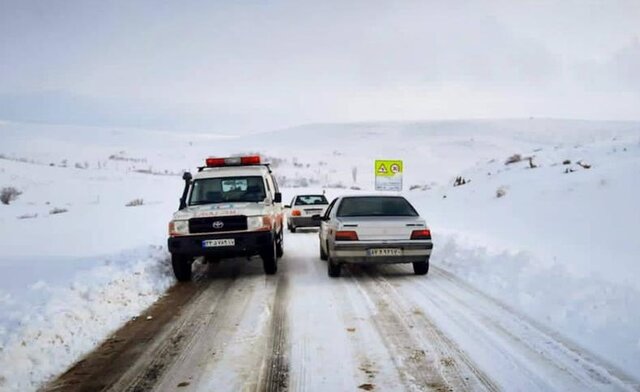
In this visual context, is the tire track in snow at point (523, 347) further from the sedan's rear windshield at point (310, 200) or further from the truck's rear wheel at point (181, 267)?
the sedan's rear windshield at point (310, 200)

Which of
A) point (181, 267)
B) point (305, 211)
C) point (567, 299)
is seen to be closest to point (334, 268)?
point (181, 267)

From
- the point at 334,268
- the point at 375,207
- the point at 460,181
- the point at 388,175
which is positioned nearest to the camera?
the point at 334,268

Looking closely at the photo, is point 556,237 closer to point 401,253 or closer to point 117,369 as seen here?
point 401,253

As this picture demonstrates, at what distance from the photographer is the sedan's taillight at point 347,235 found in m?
8.91

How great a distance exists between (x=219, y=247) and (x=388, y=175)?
12.3m

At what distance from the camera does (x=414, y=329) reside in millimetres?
5824

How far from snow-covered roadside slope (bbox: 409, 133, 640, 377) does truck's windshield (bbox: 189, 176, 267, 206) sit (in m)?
4.31

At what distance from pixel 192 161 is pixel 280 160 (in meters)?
15.9

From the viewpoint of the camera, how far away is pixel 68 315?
6172 millimetres

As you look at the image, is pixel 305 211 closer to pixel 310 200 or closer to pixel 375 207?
pixel 310 200

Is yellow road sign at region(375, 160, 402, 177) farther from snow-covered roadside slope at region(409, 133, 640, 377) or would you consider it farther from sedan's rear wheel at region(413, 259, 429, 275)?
sedan's rear wheel at region(413, 259, 429, 275)

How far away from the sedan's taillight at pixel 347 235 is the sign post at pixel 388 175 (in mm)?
11530

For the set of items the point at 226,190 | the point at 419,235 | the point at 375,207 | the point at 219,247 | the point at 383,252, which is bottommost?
the point at 383,252

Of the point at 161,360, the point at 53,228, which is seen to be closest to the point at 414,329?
the point at 161,360
